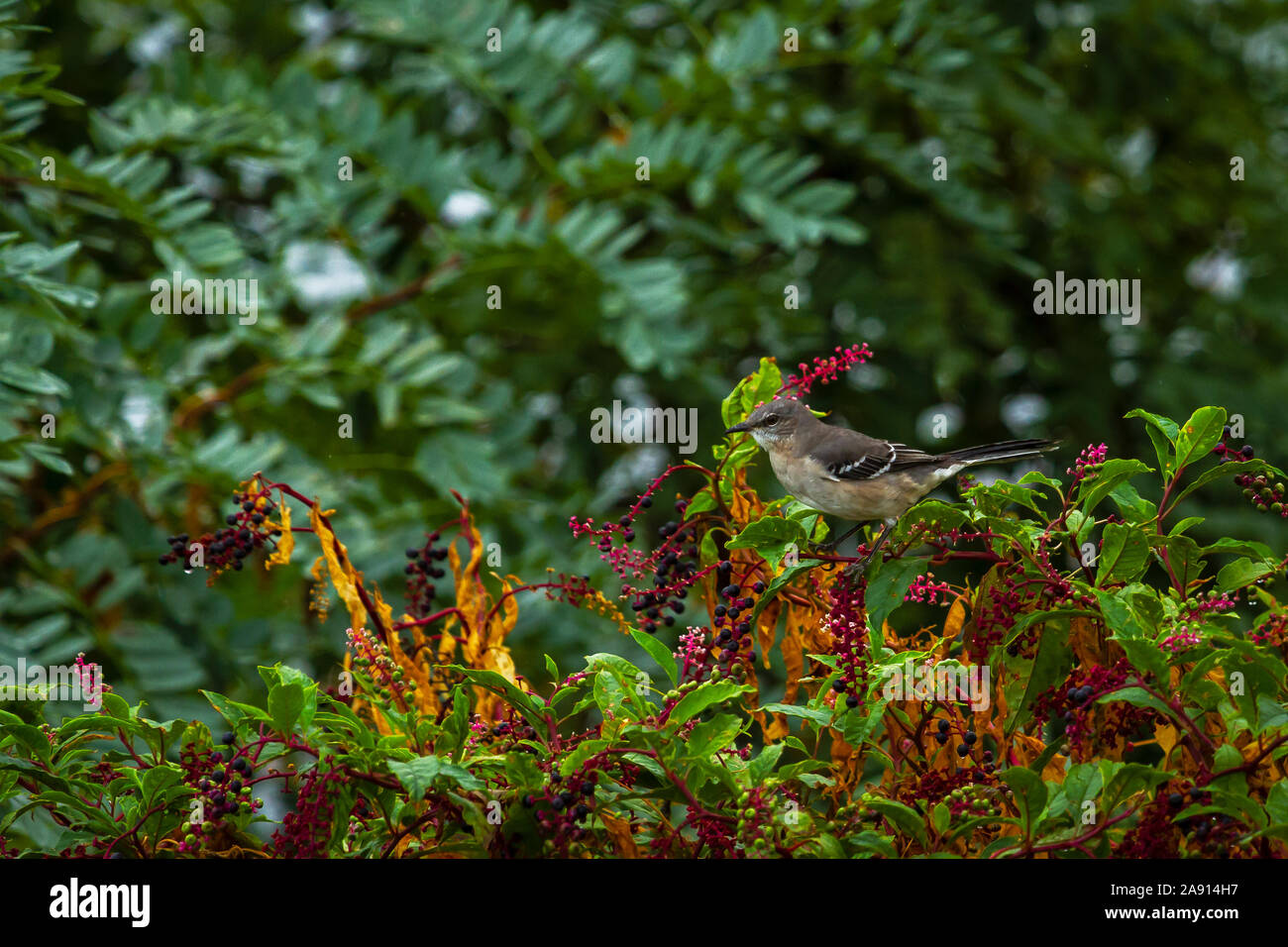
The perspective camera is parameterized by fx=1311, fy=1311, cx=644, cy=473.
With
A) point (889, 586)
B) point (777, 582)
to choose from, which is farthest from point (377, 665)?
point (889, 586)

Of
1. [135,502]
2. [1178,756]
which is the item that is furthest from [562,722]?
[135,502]

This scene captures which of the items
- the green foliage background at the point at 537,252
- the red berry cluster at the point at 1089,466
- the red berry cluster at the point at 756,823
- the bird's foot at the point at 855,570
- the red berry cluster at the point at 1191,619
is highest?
the green foliage background at the point at 537,252

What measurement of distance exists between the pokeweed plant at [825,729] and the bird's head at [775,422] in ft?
0.54

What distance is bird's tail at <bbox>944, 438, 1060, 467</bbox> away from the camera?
2072 mm

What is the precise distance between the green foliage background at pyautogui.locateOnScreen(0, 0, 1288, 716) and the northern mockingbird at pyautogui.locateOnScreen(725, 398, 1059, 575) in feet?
2.86

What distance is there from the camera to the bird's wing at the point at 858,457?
2295mm

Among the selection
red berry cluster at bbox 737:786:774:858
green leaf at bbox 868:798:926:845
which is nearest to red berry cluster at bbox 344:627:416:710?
red berry cluster at bbox 737:786:774:858

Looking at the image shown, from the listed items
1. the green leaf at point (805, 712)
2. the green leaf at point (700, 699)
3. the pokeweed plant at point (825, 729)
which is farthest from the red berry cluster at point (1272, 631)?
the green leaf at point (700, 699)

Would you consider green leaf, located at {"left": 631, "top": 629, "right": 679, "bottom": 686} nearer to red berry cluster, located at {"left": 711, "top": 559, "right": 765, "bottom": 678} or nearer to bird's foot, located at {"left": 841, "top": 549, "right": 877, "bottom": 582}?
red berry cluster, located at {"left": 711, "top": 559, "right": 765, "bottom": 678}

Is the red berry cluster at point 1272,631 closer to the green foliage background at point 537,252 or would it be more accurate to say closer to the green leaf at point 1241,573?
the green leaf at point 1241,573

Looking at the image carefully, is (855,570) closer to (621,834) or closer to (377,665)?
(621,834)

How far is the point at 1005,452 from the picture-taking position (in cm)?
219

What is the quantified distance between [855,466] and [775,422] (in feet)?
1.08

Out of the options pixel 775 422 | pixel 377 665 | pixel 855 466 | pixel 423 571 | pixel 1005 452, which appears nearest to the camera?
pixel 377 665
